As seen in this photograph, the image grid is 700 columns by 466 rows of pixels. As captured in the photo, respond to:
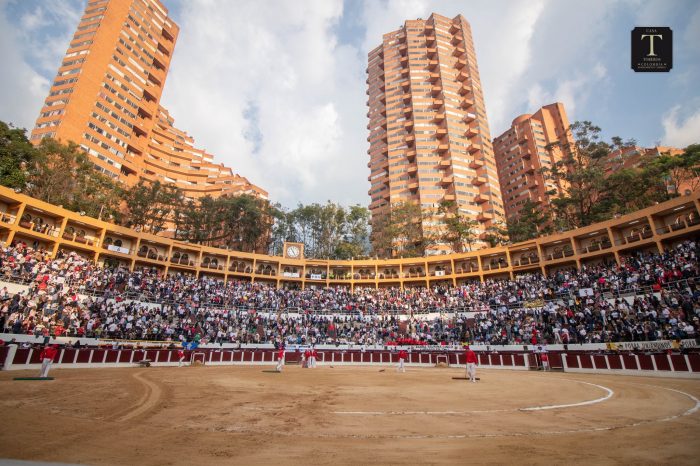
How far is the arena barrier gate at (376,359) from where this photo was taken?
17.4 metres

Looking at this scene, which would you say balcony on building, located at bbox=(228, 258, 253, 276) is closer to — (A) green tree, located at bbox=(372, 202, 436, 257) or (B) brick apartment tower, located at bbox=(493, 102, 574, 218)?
(A) green tree, located at bbox=(372, 202, 436, 257)

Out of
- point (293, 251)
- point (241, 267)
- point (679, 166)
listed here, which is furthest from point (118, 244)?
point (679, 166)

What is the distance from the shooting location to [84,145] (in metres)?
61.4

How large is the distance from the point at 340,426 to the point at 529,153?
105 meters

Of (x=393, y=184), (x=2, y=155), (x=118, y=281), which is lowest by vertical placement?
(x=118, y=281)

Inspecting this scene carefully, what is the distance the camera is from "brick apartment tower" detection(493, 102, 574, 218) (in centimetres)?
9375

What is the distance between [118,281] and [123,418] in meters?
33.1

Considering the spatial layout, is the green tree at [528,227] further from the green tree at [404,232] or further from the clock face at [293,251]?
the clock face at [293,251]

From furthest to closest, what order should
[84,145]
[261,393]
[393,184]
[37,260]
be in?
[393,184] < [84,145] < [37,260] < [261,393]

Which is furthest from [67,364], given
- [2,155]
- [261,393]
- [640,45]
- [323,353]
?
[2,155]

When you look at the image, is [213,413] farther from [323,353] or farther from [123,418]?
[323,353]

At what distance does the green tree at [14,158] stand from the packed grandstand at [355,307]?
598 inches

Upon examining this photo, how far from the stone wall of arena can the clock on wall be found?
146 cm

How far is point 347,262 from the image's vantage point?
53906 mm
